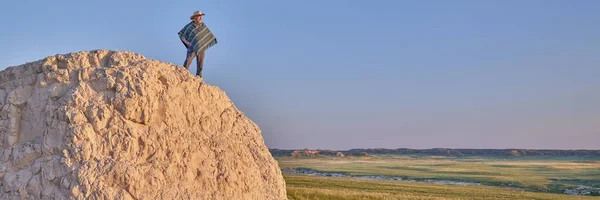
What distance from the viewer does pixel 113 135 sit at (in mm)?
7516

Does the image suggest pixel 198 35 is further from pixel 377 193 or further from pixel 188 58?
pixel 377 193

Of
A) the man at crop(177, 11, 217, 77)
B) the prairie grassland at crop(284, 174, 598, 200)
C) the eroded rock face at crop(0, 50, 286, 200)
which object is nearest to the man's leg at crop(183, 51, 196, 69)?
the man at crop(177, 11, 217, 77)

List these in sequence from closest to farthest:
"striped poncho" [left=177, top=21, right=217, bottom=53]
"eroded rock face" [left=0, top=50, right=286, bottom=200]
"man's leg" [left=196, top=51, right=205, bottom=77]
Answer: "eroded rock face" [left=0, top=50, right=286, bottom=200], "striped poncho" [left=177, top=21, right=217, bottom=53], "man's leg" [left=196, top=51, right=205, bottom=77]

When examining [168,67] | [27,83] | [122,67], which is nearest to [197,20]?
[168,67]

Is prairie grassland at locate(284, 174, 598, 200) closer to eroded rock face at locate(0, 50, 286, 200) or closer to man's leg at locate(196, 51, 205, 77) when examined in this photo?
man's leg at locate(196, 51, 205, 77)

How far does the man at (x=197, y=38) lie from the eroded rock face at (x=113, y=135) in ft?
5.31

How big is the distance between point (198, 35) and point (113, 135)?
3.58 metres

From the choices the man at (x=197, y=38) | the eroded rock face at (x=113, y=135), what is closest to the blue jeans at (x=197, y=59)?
the man at (x=197, y=38)

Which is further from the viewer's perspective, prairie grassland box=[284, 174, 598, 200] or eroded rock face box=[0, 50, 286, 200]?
prairie grassland box=[284, 174, 598, 200]

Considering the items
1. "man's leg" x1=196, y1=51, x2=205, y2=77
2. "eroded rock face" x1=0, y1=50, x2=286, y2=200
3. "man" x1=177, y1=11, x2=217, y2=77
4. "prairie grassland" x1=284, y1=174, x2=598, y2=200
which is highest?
"man" x1=177, y1=11, x2=217, y2=77

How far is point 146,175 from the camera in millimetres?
7398

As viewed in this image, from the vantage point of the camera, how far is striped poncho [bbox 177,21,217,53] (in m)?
10.6

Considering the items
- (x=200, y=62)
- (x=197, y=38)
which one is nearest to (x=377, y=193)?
(x=200, y=62)

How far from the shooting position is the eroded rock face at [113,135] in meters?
7.17
